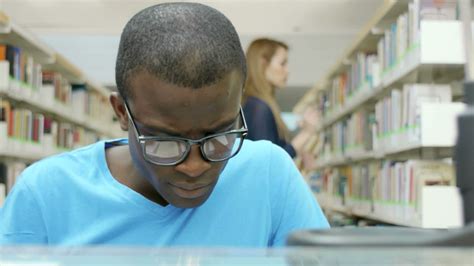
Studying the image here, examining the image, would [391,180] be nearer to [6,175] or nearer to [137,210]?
[6,175]

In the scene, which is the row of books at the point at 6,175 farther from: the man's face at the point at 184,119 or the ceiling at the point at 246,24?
the man's face at the point at 184,119

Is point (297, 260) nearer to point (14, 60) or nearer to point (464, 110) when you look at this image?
point (464, 110)

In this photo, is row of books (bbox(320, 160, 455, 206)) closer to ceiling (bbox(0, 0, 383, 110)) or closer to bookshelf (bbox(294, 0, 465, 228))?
bookshelf (bbox(294, 0, 465, 228))

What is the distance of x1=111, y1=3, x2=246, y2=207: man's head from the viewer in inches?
33.1

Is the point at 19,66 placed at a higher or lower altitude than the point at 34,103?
higher

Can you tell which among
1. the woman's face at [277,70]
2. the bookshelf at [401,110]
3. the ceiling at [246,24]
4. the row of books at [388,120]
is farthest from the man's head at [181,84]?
the ceiling at [246,24]

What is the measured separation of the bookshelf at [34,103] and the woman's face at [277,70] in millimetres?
1610

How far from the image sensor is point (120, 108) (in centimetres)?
98

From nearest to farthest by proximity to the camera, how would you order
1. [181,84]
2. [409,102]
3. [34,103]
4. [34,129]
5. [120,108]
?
[181,84] → [120,108] → [409,102] → [34,103] → [34,129]

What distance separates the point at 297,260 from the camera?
0.45 m

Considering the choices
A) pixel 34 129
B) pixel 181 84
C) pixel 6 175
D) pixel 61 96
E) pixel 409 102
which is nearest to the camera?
pixel 181 84

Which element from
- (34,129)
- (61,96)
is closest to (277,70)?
(34,129)

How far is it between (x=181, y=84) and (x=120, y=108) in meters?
0.18

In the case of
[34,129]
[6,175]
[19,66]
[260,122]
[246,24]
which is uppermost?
[246,24]
